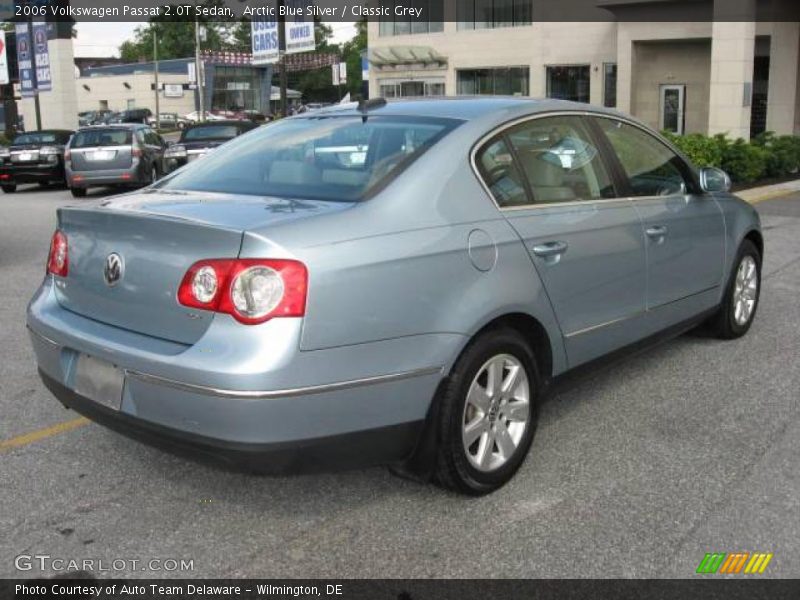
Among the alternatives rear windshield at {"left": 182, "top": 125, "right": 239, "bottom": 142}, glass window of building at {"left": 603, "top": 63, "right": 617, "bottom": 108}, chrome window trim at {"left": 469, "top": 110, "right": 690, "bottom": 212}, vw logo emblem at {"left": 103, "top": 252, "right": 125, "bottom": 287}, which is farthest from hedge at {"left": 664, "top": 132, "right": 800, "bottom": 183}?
vw logo emblem at {"left": 103, "top": 252, "right": 125, "bottom": 287}

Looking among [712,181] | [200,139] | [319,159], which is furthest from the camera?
[200,139]

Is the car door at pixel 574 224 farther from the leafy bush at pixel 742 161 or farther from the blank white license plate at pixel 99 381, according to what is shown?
the leafy bush at pixel 742 161

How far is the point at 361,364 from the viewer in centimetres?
321

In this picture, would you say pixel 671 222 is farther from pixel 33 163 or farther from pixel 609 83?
pixel 609 83

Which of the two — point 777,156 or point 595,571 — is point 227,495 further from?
point 777,156

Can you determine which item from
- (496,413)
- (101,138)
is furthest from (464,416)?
(101,138)

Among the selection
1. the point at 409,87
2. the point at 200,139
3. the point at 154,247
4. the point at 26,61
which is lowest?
the point at 154,247

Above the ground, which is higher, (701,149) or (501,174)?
(501,174)

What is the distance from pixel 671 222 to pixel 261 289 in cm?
272

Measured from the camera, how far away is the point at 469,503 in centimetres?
371

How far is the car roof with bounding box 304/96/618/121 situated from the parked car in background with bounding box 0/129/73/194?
1845 cm

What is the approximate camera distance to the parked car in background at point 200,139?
1930 cm

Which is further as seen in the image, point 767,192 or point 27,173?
point 27,173

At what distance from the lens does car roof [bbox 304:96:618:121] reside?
4.11 meters
